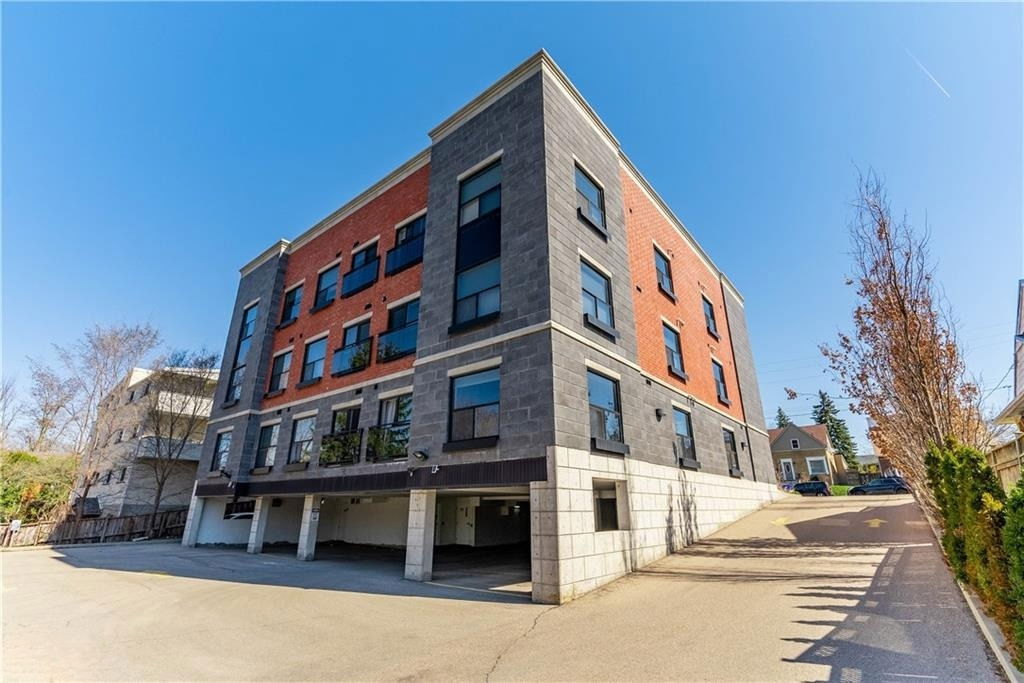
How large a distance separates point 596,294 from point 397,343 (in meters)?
6.64

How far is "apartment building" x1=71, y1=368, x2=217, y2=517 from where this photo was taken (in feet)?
86.8

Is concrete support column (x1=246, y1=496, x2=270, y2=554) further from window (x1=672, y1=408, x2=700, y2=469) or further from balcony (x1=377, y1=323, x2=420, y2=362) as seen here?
window (x1=672, y1=408, x2=700, y2=469)

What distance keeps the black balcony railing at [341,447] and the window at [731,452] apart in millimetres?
14644

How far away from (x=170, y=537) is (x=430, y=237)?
22780 mm

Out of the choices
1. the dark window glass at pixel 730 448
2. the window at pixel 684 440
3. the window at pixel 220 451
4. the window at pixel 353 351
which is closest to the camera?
the window at pixel 684 440

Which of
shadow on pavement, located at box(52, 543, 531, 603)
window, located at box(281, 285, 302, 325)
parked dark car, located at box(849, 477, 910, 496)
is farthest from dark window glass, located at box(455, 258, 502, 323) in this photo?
parked dark car, located at box(849, 477, 910, 496)

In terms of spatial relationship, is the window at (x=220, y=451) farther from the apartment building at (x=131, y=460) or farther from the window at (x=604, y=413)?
the window at (x=604, y=413)

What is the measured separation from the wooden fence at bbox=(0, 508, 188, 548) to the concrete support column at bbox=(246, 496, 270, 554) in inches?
409

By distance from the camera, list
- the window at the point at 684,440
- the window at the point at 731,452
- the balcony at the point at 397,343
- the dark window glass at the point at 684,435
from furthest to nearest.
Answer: the window at the point at 731,452 < the dark window glass at the point at 684,435 < the window at the point at 684,440 < the balcony at the point at 397,343

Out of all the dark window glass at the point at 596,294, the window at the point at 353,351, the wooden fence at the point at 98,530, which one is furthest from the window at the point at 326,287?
the wooden fence at the point at 98,530

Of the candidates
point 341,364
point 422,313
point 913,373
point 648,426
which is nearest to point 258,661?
point 422,313

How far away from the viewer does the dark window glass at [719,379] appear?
67.2ft

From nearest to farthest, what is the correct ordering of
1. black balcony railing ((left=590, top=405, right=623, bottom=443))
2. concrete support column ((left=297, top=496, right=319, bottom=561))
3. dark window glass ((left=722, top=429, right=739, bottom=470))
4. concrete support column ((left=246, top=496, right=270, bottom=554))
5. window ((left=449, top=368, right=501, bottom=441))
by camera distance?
window ((left=449, top=368, right=501, bottom=441))
black balcony railing ((left=590, top=405, right=623, bottom=443))
concrete support column ((left=297, top=496, right=319, bottom=561))
concrete support column ((left=246, top=496, right=270, bottom=554))
dark window glass ((left=722, top=429, right=739, bottom=470))

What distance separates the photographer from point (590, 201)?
46.5 ft
